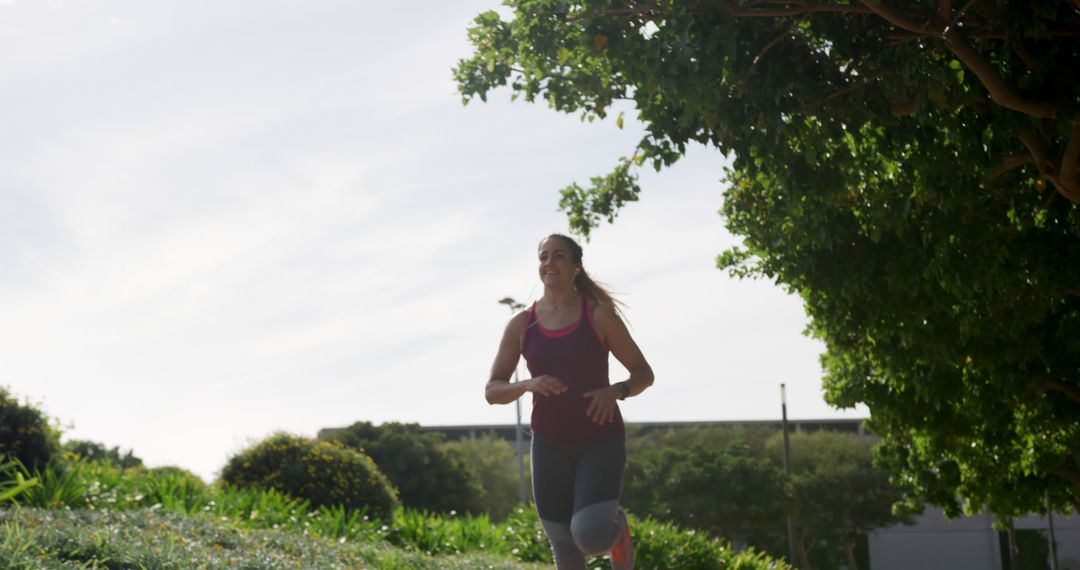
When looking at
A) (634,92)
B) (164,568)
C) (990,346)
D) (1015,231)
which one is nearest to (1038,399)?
(990,346)

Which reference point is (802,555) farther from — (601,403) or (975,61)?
(601,403)

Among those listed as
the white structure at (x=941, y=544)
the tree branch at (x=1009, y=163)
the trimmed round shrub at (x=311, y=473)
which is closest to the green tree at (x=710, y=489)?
the white structure at (x=941, y=544)

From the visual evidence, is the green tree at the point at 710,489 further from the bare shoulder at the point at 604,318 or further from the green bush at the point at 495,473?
the bare shoulder at the point at 604,318

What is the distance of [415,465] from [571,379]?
40.2m

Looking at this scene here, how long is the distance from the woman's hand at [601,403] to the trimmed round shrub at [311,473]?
52.0 feet

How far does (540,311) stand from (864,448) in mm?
57739

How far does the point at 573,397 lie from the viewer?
19.8 ft

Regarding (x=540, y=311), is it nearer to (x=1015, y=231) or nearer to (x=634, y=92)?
(x=634, y=92)

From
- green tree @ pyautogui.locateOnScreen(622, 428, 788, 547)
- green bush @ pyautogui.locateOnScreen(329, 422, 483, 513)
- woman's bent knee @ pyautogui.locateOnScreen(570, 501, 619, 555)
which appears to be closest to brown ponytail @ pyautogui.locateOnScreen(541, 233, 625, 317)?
woman's bent knee @ pyautogui.locateOnScreen(570, 501, 619, 555)

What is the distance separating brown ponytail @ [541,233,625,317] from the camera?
6363 millimetres

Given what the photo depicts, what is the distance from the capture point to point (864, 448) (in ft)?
201

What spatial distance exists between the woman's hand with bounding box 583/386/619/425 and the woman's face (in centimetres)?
67

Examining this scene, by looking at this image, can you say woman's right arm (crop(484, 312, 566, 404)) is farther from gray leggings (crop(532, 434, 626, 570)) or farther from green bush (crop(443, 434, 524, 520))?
green bush (crop(443, 434, 524, 520))

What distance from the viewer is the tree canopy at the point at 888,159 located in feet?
32.2
